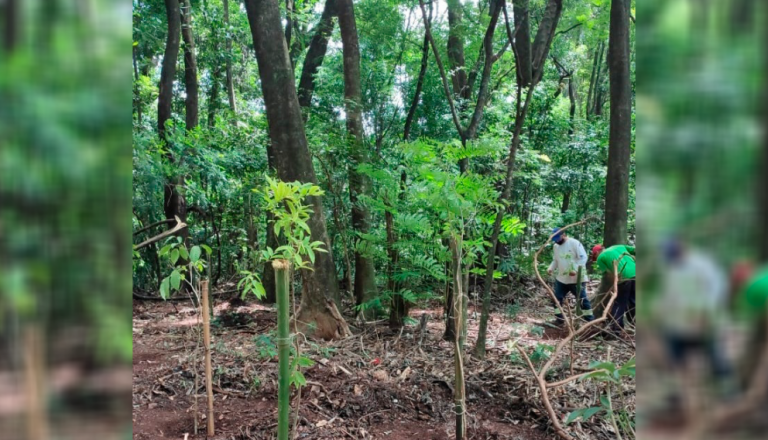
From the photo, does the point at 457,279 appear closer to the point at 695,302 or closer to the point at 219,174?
the point at 695,302

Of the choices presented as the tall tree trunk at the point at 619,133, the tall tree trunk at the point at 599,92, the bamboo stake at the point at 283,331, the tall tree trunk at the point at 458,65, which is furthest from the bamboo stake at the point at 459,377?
the tall tree trunk at the point at 599,92

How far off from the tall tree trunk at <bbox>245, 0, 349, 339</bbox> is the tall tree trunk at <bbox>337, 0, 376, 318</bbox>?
76 cm

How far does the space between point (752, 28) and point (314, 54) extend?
1011cm

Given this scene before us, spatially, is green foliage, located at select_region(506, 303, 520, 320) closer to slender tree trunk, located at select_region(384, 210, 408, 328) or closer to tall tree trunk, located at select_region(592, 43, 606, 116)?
slender tree trunk, located at select_region(384, 210, 408, 328)

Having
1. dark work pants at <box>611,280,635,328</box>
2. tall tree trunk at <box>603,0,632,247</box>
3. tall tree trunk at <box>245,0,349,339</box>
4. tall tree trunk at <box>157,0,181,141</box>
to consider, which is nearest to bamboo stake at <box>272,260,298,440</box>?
tall tree trunk at <box>245,0,349,339</box>

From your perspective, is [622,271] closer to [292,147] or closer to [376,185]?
[376,185]

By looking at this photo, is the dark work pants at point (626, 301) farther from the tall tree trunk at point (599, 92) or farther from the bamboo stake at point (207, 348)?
the tall tree trunk at point (599, 92)

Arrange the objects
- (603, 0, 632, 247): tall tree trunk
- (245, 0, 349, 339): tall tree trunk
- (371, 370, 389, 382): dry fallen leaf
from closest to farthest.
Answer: (371, 370, 389, 382): dry fallen leaf < (245, 0, 349, 339): tall tree trunk < (603, 0, 632, 247): tall tree trunk

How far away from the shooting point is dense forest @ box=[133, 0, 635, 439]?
360 cm

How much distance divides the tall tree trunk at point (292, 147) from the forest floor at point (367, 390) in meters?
0.37

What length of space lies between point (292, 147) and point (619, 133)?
438 centimetres

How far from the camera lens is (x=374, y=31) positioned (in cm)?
894

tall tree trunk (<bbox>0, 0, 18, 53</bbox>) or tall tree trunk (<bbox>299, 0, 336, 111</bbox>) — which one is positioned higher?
tall tree trunk (<bbox>299, 0, 336, 111</bbox>)

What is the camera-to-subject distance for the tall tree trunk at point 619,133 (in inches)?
254
